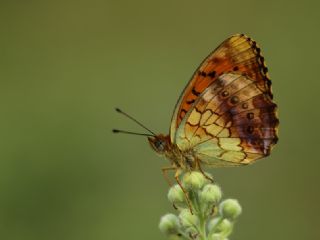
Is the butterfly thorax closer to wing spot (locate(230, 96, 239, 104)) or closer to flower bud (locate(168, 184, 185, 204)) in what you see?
flower bud (locate(168, 184, 185, 204))

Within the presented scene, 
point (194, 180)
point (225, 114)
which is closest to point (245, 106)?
point (225, 114)

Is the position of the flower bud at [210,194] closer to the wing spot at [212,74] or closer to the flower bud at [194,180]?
the flower bud at [194,180]

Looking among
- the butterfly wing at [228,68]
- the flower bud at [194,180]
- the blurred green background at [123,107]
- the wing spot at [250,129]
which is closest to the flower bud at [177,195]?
the flower bud at [194,180]

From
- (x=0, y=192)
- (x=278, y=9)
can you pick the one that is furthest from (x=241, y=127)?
(x=278, y=9)

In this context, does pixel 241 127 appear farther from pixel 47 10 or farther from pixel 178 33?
pixel 47 10

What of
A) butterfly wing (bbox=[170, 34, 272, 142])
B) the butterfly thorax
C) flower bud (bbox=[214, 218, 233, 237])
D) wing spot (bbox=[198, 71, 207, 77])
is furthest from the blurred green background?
flower bud (bbox=[214, 218, 233, 237])

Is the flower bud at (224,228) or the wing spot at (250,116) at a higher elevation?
the wing spot at (250,116)
